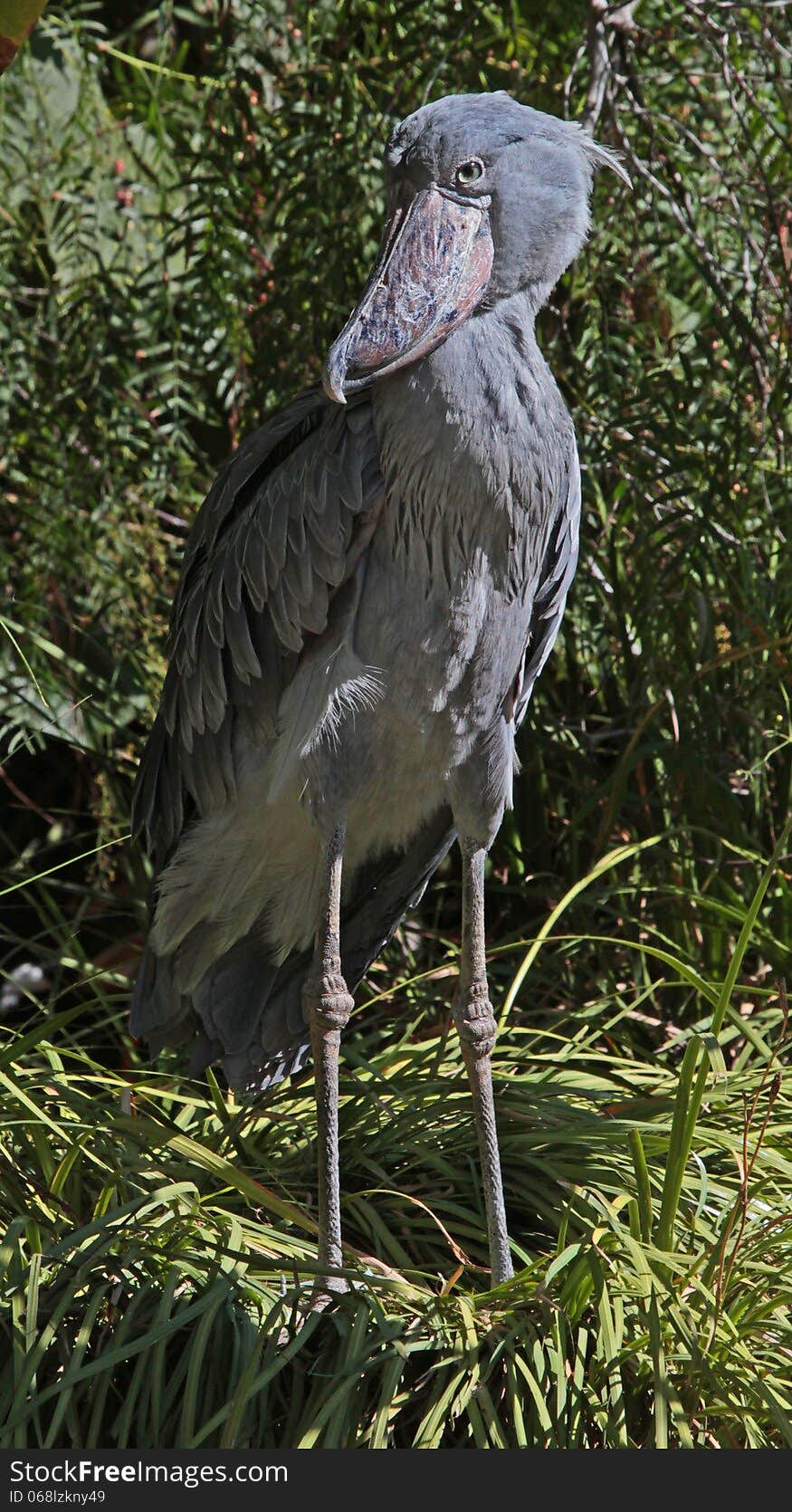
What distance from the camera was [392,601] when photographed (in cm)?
202

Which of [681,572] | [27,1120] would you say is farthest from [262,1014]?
[681,572]

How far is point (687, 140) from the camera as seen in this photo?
303cm

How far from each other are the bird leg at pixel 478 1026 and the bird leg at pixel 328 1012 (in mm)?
190

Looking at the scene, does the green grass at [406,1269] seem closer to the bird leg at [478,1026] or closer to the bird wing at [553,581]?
the bird leg at [478,1026]

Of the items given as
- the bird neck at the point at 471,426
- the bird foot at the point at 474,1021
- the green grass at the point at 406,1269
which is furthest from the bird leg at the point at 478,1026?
the bird neck at the point at 471,426

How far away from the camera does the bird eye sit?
6.36 ft

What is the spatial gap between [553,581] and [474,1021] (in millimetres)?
650

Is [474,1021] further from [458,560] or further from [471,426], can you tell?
[471,426]

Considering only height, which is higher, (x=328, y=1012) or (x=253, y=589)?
(x=253, y=589)

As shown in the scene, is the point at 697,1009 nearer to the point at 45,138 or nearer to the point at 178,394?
the point at 178,394

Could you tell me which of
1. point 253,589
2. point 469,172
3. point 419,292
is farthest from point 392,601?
point 469,172

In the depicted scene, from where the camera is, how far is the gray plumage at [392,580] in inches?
76.2

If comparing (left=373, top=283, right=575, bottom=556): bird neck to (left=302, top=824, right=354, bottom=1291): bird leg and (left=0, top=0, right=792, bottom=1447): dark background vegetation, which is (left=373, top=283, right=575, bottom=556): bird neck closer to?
(left=302, top=824, right=354, bottom=1291): bird leg

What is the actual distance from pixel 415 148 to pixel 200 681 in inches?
32.5
